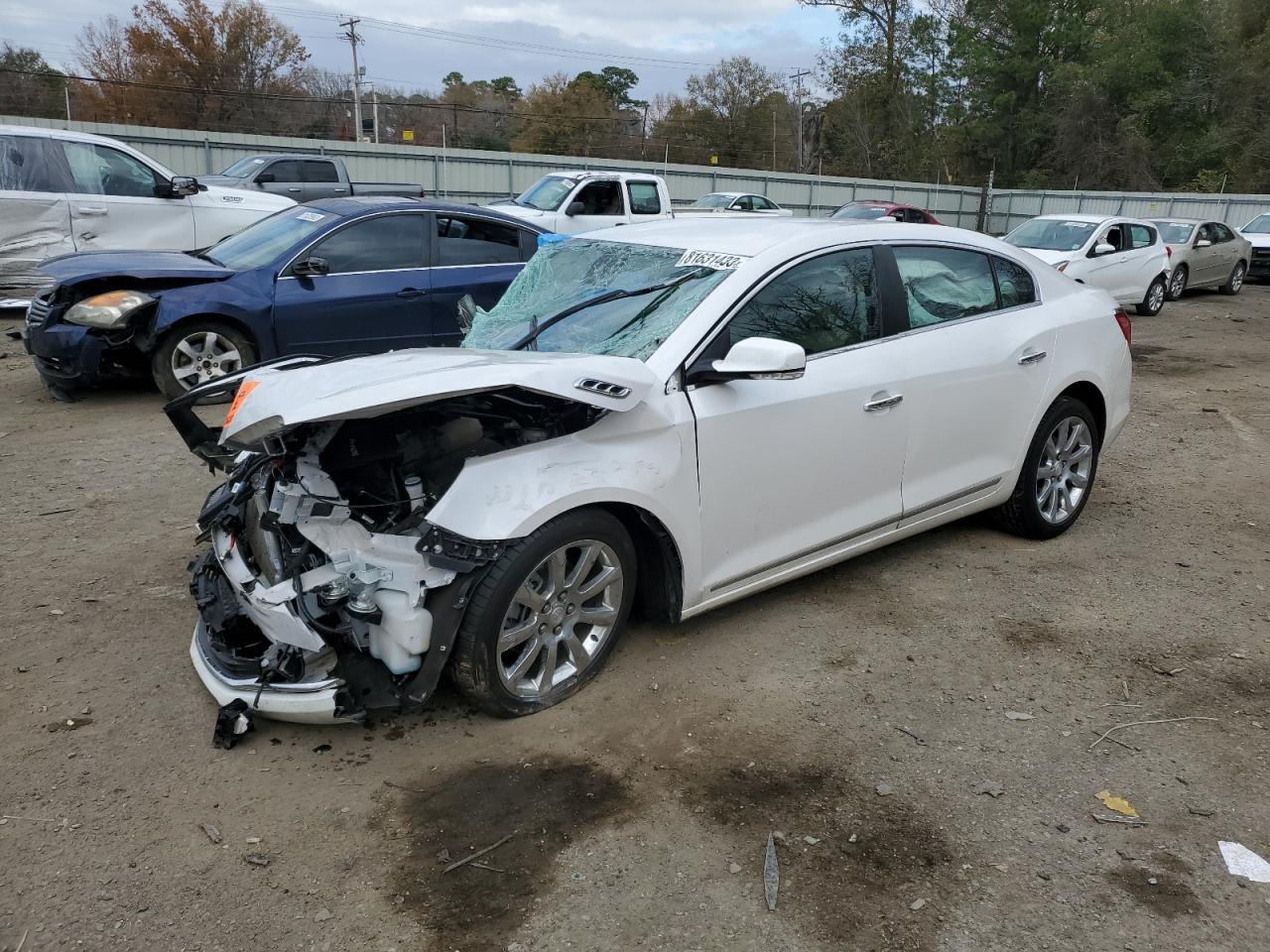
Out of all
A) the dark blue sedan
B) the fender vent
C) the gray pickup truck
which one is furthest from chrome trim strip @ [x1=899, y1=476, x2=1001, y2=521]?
the gray pickup truck

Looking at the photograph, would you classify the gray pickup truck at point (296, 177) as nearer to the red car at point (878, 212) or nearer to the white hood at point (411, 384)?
the red car at point (878, 212)

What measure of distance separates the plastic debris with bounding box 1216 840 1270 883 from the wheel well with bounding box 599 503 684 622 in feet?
6.22

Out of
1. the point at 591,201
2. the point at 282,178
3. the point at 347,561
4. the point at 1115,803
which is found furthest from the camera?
the point at 282,178

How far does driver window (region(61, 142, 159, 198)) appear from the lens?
10258 mm

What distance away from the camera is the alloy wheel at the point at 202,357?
725 centimetres

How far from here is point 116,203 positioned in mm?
10328

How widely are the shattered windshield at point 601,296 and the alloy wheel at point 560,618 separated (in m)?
0.82

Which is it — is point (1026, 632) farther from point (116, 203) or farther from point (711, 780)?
point (116, 203)

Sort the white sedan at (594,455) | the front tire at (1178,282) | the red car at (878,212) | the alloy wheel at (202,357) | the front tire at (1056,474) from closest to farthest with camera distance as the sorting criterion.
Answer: the white sedan at (594,455) < the front tire at (1056,474) < the alloy wheel at (202,357) < the front tire at (1178,282) < the red car at (878,212)

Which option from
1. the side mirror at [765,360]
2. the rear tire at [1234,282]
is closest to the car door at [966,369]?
the side mirror at [765,360]

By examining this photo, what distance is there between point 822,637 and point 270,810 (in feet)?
7.45

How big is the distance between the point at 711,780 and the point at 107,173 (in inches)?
408

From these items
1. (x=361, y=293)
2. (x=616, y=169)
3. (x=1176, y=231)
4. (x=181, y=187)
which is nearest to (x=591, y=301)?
(x=361, y=293)

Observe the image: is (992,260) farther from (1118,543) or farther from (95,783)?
(95,783)
